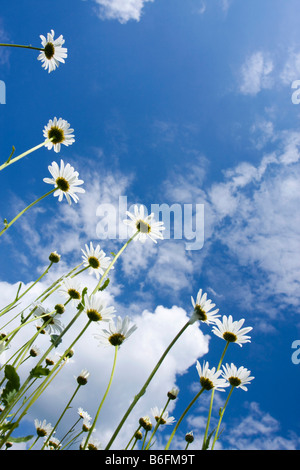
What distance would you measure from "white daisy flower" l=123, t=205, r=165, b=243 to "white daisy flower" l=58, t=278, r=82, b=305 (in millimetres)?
459

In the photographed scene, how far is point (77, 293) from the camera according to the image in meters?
1.82

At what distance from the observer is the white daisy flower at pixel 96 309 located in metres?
1.35

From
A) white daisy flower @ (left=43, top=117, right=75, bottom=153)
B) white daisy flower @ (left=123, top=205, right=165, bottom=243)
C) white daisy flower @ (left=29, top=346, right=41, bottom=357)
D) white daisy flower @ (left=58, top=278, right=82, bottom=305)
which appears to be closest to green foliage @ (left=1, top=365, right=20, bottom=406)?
white daisy flower @ (left=58, top=278, right=82, bottom=305)

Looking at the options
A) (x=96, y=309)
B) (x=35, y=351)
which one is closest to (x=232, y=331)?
(x=96, y=309)

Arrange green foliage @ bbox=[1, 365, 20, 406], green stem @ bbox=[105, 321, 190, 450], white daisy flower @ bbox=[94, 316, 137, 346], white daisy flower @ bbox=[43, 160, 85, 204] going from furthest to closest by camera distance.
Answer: white daisy flower @ bbox=[43, 160, 85, 204]
white daisy flower @ bbox=[94, 316, 137, 346]
green foliage @ bbox=[1, 365, 20, 406]
green stem @ bbox=[105, 321, 190, 450]

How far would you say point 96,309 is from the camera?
136 centimetres

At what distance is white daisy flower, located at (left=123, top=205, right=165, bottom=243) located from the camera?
1944 millimetres

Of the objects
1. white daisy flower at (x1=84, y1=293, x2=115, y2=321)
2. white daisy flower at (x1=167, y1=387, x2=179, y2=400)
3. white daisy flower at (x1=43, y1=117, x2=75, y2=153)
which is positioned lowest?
white daisy flower at (x1=84, y1=293, x2=115, y2=321)

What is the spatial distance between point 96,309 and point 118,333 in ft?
0.48

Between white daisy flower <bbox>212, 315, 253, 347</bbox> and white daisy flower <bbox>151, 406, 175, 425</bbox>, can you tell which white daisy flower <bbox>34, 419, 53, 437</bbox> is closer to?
white daisy flower <bbox>151, 406, 175, 425</bbox>

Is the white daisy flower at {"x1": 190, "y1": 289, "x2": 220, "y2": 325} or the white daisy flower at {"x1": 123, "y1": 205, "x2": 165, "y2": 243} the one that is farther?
the white daisy flower at {"x1": 123, "y1": 205, "x2": 165, "y2": 243}
